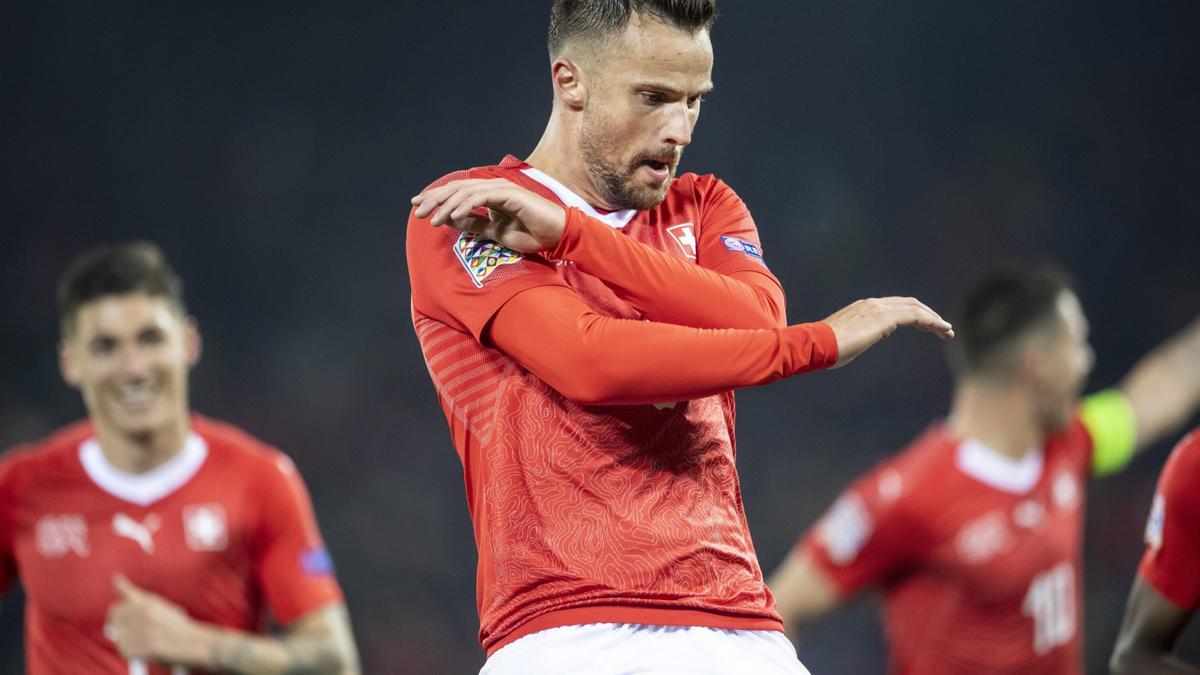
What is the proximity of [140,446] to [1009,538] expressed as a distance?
2974 mm

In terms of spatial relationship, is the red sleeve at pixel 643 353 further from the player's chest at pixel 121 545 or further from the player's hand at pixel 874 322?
the player's chest at pixel 121 545

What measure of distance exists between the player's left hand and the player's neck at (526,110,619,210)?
2.36m

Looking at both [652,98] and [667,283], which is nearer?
[667,283]

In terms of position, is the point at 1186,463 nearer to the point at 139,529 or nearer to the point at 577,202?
the point at 577,202

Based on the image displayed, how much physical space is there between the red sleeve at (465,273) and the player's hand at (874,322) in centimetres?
47

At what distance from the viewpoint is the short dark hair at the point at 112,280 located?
4746mm

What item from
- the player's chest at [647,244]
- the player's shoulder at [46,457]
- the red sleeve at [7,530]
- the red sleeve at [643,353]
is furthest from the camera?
the player's shoulder at [46,457]

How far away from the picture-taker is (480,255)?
92.8 inches

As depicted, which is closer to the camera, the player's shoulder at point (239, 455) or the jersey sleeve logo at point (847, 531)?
the jersey sleeve logo at point (847, 531)

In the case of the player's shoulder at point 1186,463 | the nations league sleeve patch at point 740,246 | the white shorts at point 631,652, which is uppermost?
the nations league sleeve patch at point 740,246

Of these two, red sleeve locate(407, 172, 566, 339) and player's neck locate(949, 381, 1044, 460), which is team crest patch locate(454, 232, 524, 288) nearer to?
red sleeve locate(407, 172, 566, 339)

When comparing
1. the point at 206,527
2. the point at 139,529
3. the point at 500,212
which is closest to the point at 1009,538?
the point at 206,527

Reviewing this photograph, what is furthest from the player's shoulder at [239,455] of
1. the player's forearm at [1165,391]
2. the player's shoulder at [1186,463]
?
the player's forearm at [1165,391]

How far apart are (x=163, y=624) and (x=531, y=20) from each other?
5.22 meters
